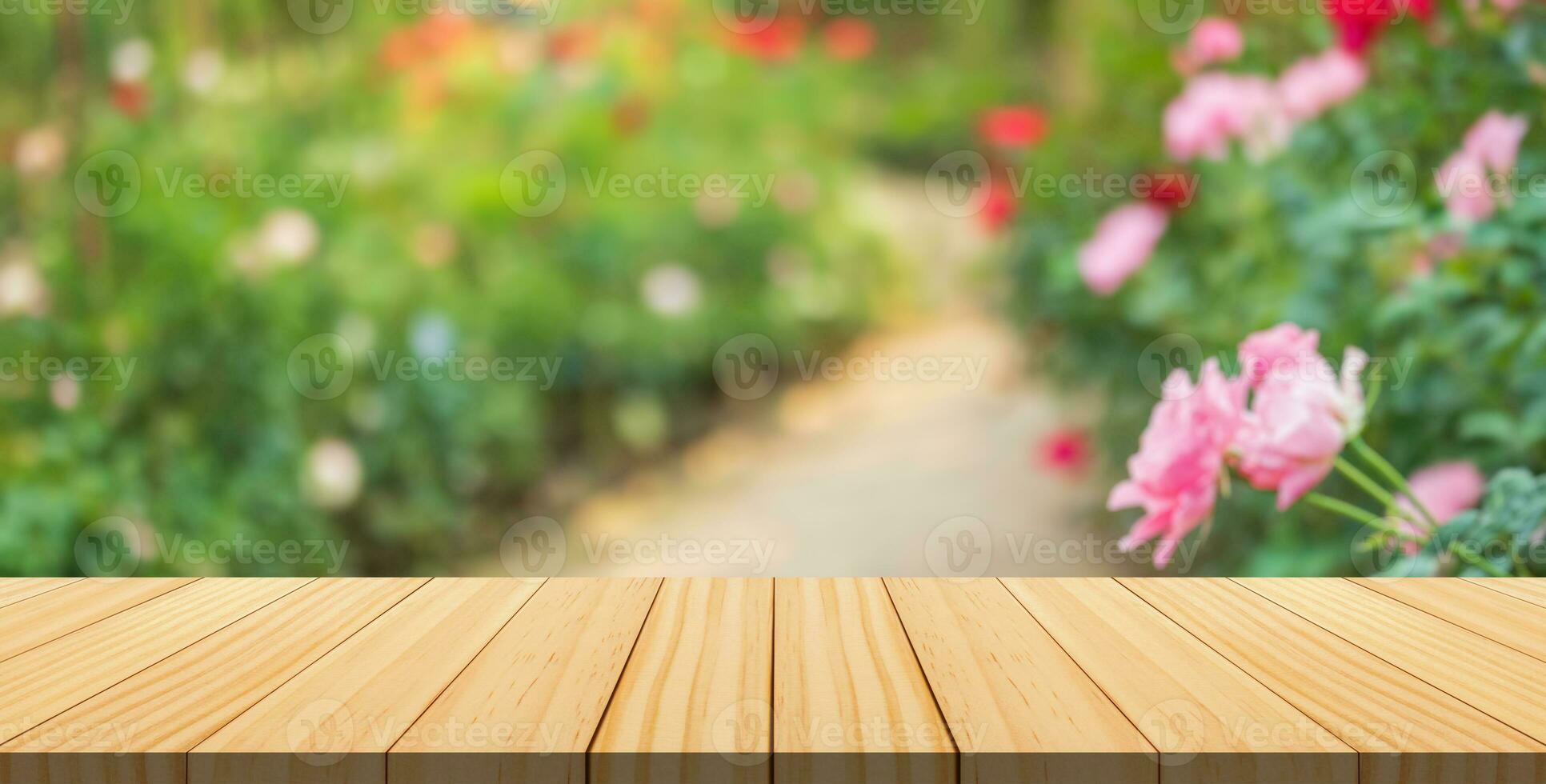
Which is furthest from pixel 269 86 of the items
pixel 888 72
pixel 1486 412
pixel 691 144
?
pixel 1486 412

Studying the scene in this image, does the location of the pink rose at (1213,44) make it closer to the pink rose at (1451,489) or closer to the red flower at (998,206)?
the red flower at (998,206)

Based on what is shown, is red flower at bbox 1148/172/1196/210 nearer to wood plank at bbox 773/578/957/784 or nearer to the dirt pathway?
the dirt pathway

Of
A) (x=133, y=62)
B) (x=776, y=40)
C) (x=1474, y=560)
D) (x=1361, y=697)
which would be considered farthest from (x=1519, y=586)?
(x=133, y=62)

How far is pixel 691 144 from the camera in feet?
6.28

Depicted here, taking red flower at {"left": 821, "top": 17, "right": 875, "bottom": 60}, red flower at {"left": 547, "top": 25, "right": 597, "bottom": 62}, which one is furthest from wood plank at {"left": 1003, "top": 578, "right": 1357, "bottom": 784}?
red flower at {"left": 547, "top": 25, "right": 597, "bottom": 62}

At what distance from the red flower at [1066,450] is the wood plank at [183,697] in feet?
3.81

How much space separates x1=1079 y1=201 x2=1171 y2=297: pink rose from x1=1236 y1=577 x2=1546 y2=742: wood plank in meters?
0.72

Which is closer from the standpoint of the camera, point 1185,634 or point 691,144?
point 1185,634

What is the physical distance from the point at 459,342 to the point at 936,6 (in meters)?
0.92

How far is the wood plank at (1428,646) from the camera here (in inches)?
27.4

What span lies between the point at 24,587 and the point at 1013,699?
0.86m

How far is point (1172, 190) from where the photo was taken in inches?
66.8
